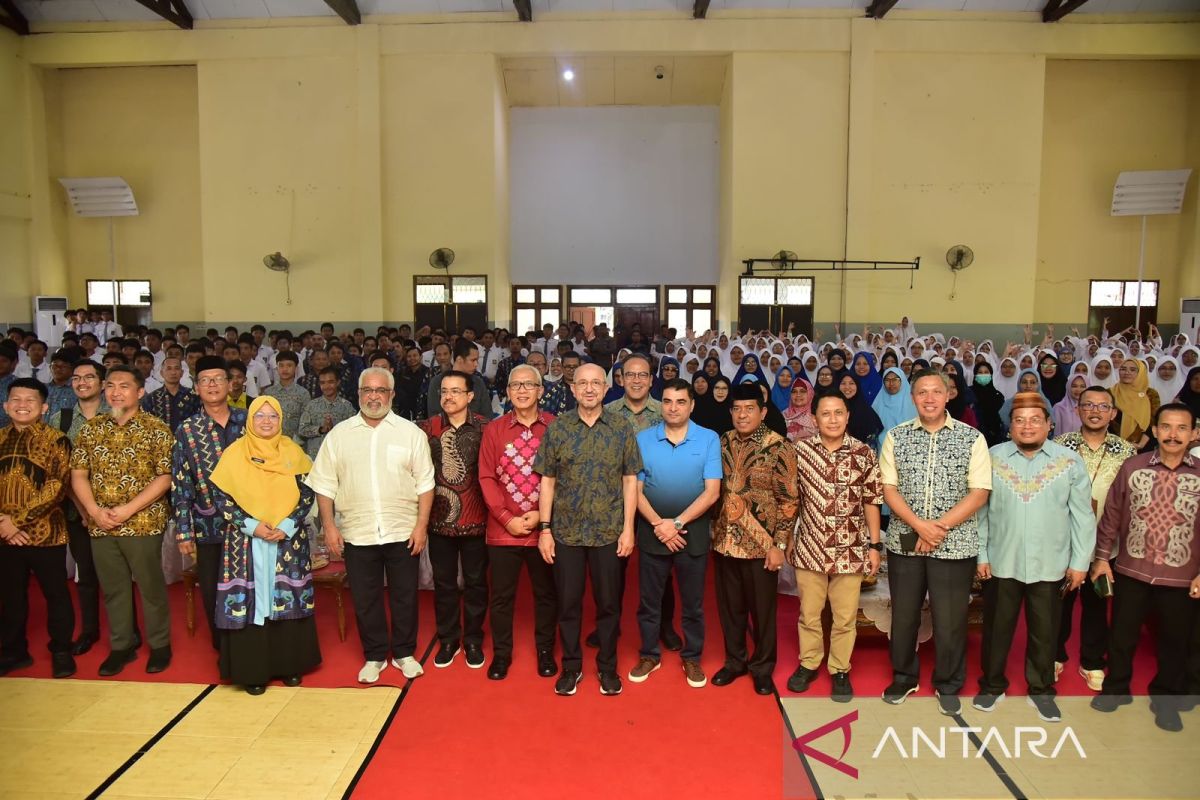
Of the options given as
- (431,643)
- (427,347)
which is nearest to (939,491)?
(431,643)

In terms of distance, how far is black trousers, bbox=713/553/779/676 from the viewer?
3.43 meters

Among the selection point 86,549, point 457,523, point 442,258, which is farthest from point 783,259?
point 86,549

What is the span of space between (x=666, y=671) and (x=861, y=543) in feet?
3.78

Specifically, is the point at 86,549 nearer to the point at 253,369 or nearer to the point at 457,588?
the point at 457,588

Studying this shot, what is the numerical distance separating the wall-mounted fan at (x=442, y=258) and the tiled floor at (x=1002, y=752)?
10816 mm

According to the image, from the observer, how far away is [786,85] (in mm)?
12555

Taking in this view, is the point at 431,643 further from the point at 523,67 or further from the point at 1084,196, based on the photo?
the point at 1084,196

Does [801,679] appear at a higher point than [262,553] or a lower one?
lower

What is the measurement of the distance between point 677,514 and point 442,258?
33.8 feet

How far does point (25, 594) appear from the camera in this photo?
11.9 feet

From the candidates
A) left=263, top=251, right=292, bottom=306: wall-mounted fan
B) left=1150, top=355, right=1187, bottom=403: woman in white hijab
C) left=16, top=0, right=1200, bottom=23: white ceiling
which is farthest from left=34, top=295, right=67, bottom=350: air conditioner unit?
left=1150, top=355, right=1187, bottom=403: woman in white hijab

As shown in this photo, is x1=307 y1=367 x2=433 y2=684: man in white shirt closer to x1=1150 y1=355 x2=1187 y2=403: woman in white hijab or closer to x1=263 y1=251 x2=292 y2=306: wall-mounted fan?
x1=1150 y1=355 x2=1187 y2=403: woman in white hijab

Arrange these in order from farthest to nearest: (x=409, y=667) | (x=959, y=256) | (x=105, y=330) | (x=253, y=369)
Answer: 1. (x=959, y=256)
2. (x=105, y=330)
3. (x=253, y=369)
4. (x=409, y=667)

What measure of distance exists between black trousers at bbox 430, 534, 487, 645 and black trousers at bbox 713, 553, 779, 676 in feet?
3.90
